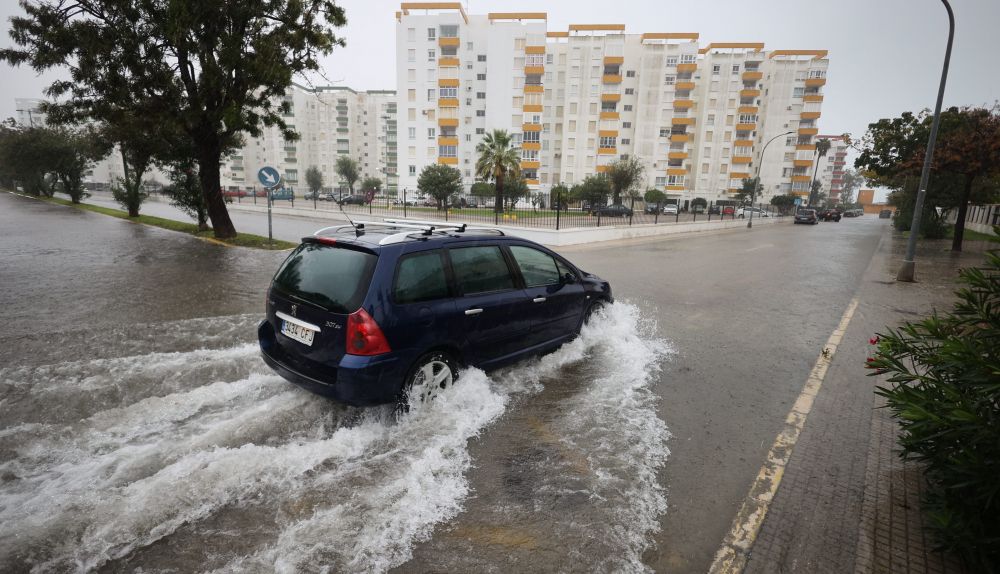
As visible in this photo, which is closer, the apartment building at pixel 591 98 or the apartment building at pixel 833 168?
the apartment building at pixel 591 98

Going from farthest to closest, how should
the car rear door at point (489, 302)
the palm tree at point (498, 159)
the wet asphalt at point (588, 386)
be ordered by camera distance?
the palm tree at point (498, 159) < the car rear door at point (489, 302) < the wet asphalt at point (588, 386)

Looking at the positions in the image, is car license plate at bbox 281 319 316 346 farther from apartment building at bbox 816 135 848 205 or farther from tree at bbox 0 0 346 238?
apartment building at bbox 816 135 848 205

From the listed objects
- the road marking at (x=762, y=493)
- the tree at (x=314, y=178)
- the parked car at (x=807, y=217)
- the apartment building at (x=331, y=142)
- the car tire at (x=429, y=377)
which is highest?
the apartment building at (x=331, y=142)

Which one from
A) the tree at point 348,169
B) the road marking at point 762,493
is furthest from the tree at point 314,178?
the road marking at point 762,493

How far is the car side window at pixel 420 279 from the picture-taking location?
3.74m

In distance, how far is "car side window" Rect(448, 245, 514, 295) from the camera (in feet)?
13.9

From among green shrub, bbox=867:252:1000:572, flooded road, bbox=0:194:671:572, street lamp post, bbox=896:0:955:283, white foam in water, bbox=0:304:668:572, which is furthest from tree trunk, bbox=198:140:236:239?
street lamp post, bbox=896:0:955:283

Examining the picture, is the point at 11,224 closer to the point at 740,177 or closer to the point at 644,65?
the point at 644,65

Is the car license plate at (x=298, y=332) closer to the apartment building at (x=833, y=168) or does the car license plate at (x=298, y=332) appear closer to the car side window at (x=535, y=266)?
the car side window at (x=535, y=266)

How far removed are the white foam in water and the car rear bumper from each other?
0.32m

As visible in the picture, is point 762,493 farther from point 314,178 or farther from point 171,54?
point 314,178

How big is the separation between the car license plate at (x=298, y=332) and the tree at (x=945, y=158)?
22.2 m

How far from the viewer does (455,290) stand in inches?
162

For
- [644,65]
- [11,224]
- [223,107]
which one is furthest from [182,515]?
[644,65]
